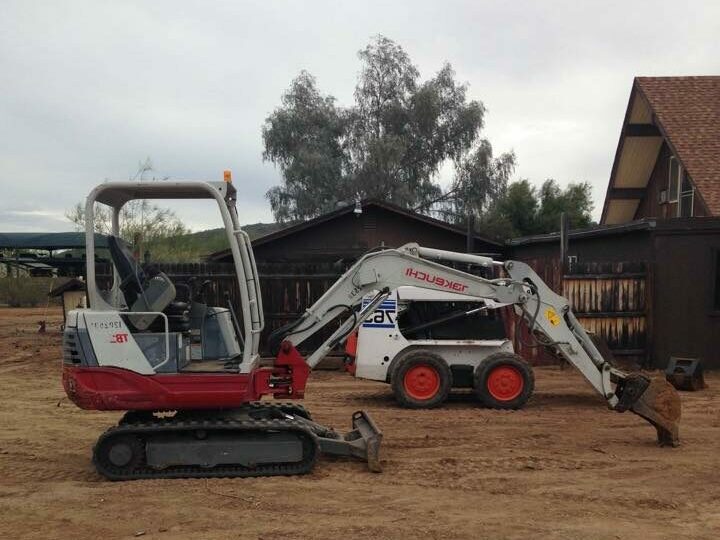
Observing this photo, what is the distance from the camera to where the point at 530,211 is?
3956cm

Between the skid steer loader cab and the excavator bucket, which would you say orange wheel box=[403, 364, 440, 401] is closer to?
the skid steer loader cab

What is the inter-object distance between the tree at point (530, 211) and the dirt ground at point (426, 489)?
2870cm

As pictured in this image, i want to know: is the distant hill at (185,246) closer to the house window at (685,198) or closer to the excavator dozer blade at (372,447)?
the house window at (685,198)

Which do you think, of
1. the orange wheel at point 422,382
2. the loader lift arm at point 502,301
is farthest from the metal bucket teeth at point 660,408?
the orange wheel at point 422,382

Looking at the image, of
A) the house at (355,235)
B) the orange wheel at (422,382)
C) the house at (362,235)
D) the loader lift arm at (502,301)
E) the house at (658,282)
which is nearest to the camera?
the loader lift arm at (502,301)

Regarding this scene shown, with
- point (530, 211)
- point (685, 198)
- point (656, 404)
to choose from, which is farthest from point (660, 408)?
point (530, 211)

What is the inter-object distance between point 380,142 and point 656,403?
101 ft

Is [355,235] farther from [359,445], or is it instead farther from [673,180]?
[359,445]

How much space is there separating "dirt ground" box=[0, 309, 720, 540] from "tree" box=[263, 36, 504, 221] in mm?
29320

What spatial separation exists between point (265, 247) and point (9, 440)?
40.8 feet

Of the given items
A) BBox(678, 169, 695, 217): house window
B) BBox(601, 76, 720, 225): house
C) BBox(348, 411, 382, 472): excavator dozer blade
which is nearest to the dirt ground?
BBox(348, 411, 382, 472): excavator dozer blade

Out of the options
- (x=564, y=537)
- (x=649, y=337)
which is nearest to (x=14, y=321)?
(x=649, y=337)

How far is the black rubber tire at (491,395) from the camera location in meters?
10.2

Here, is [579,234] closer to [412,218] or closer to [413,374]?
[412,218]
